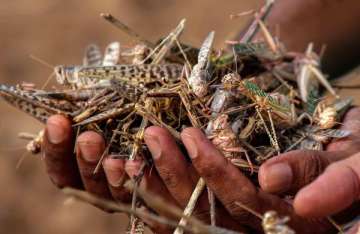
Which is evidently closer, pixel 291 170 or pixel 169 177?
pixel 291 170

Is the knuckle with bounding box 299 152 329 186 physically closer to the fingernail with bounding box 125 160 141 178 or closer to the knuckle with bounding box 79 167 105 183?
the fingernail with bounding box 125 160 141 178

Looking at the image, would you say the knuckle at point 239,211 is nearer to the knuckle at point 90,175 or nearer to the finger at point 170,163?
the finger at point 170,163

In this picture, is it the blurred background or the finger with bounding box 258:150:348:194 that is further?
the blurred background

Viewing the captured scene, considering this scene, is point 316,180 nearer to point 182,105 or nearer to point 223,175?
point 223,175

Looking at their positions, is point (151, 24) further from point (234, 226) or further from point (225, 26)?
point (234, 226)

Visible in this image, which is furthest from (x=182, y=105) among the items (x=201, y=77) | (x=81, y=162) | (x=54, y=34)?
(x=54, y=34)

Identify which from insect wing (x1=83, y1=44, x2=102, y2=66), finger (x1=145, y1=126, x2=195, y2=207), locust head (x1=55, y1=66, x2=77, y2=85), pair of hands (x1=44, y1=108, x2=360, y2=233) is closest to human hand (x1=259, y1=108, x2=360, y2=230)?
pair of hands (x1=44, y1=108, x2=360, y2=233)

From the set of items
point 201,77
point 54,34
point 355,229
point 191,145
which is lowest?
point 355,229
